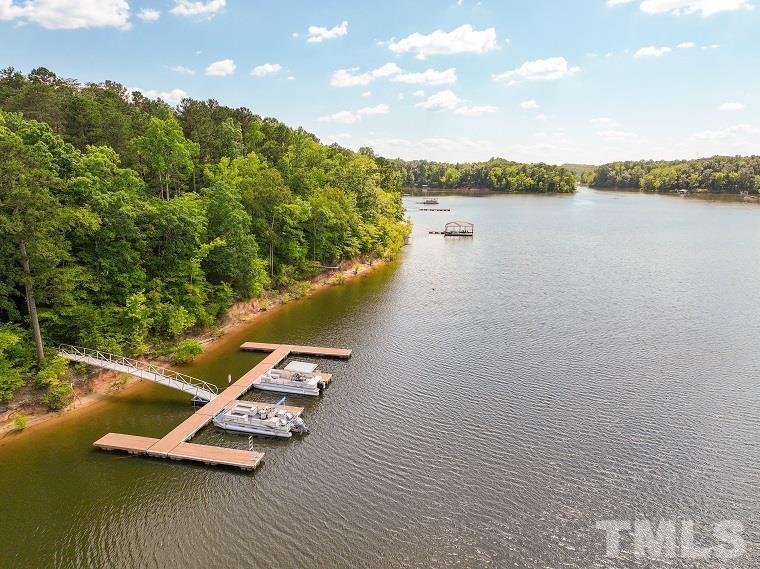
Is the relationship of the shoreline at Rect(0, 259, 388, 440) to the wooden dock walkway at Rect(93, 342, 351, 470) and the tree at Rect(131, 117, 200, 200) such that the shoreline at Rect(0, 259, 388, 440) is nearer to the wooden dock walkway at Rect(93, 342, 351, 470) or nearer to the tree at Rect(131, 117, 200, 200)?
→ the wooden dock walkway at Rect(93, 342, 351, 470)

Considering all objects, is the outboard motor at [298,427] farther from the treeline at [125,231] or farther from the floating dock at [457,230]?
the floating dock at [457,230]

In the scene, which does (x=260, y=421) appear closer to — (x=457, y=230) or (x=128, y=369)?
(x=128, y=369)

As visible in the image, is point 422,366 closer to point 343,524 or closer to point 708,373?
point 343,524

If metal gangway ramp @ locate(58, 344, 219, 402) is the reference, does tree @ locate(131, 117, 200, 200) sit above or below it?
above

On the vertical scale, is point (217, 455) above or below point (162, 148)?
below

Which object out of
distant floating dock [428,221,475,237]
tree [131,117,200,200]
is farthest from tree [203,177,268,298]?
distant floating dock [428,221,475,237]

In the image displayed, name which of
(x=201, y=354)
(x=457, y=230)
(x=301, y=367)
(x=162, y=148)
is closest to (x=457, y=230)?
(x=457, y=230)
